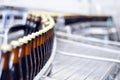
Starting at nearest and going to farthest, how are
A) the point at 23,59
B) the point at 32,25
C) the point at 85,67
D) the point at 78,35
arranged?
the point at 23,59 → the point at 85,67 → the point at 32,25 → the point at 78,35

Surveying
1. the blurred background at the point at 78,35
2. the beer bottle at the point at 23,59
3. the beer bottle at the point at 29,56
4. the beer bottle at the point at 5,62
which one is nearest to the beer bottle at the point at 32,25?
the blurred background at the point at 78,35

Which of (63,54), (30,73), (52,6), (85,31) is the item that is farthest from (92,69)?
(52,6)

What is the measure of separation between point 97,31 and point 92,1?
1.39m

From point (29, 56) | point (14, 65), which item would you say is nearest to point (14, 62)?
point (14, 65)

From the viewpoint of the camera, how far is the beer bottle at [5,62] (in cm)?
73

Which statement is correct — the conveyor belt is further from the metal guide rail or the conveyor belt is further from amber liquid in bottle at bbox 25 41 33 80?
amber liquid in bottle at bbox 25 41 33 80

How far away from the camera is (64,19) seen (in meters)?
3.54

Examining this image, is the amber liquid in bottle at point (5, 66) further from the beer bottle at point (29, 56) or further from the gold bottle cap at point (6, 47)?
the beer bottle at point (29, 56)

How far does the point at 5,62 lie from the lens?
761mm

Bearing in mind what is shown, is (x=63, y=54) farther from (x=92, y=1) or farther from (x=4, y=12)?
(x=92, y=1)

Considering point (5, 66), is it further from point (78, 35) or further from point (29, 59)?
point (78, 35)

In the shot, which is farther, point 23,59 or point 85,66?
point 85,66

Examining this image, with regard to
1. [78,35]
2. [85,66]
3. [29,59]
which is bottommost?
[78,35]

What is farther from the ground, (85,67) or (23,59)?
(23,59)
